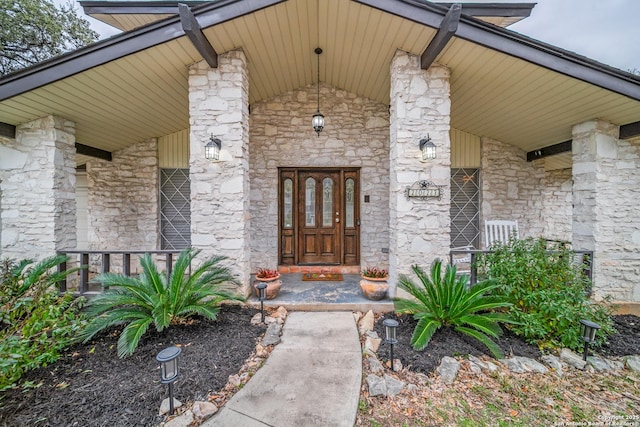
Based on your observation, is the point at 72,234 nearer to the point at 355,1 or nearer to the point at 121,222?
the point at 121,222

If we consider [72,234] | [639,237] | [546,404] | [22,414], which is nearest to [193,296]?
[22,414]

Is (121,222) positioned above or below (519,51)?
below

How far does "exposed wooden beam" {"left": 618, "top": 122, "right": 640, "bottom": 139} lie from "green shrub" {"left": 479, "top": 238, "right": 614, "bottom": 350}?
67.8 inches

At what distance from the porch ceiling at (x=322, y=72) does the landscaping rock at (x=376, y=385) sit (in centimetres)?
356

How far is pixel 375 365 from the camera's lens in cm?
224

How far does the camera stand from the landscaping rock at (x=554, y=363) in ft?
7.53

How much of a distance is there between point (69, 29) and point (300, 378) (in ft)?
37.6

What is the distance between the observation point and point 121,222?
504 cm

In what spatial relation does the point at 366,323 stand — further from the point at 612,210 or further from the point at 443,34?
the point at 612,210

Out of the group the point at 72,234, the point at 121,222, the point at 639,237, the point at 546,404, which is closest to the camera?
the point at 546,404

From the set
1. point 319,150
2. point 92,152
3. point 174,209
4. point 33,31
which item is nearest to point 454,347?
point 319,150

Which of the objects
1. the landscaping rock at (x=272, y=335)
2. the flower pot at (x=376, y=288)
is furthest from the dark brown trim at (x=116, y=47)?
the flower pot at (x=376, y=288)

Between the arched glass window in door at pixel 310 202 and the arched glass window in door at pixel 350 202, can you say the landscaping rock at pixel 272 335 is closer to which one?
the arched glass window in door at pixel 310 202

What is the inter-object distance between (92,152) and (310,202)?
12.8 feet
